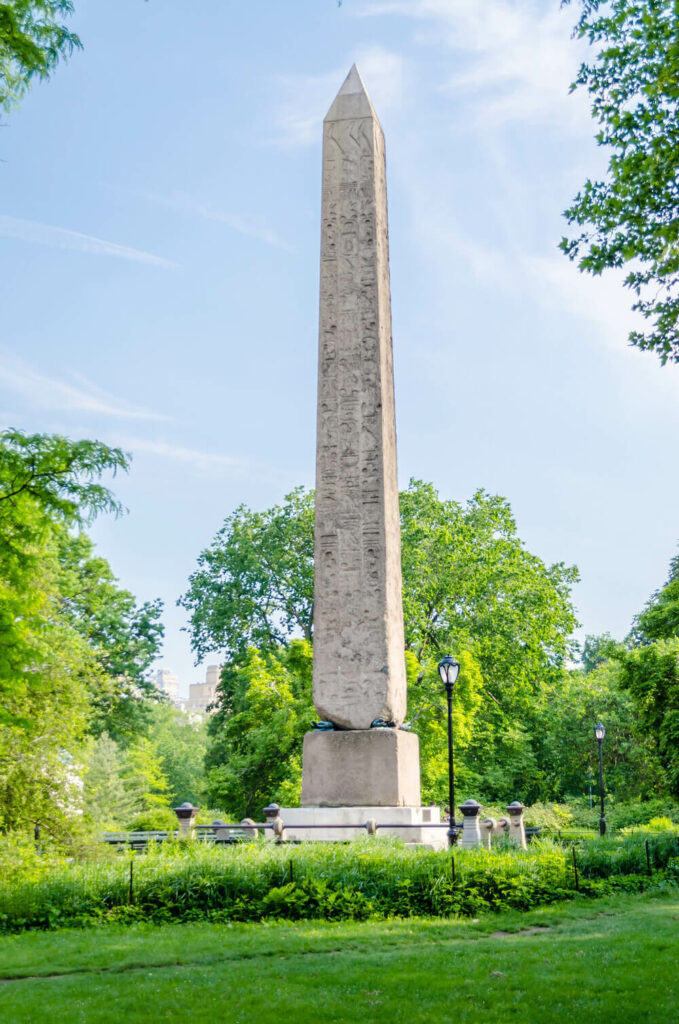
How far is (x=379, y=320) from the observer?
14586 millimetres

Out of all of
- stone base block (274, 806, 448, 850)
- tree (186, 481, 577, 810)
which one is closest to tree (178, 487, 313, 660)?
tree (186, 481, 577, 810)

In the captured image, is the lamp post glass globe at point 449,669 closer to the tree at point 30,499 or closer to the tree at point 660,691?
the tree at point 660,691

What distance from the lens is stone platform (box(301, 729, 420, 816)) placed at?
42.8ft

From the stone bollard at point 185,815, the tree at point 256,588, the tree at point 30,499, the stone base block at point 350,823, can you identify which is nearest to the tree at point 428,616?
the tree at point 256,588

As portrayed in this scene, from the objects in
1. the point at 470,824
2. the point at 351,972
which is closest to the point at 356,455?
the point at 470,824

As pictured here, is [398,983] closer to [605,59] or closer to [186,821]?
[605,59]

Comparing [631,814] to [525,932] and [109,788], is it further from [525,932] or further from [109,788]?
[109,788]

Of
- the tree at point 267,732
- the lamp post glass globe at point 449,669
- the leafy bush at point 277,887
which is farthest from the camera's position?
the tree at point 267,732

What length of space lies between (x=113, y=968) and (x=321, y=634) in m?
5.86

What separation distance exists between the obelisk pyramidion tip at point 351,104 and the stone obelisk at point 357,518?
0.91 ft

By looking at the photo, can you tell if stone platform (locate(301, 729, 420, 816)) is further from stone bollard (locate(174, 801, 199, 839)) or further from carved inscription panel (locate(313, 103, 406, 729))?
stone bollard (locate(174, 801, 199, 839))

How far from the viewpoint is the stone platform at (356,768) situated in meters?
13.0

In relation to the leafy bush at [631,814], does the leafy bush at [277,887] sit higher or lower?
higher

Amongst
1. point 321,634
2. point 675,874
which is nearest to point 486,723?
point 675,874
